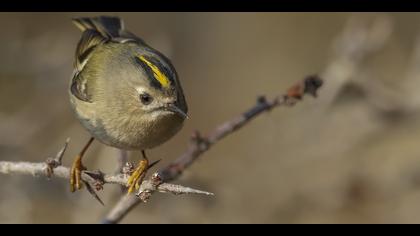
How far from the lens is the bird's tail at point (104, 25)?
13.0 feet

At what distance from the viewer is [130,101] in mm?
3215

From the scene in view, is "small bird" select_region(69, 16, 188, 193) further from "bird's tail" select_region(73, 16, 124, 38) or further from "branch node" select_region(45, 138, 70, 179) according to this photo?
"bird's tail" select_region(73, 16, 124, 38)

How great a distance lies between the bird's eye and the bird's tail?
931mm

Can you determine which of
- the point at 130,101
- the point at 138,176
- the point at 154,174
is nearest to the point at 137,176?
the point at 138,176

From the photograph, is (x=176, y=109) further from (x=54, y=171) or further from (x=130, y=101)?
(x=54, y=171)

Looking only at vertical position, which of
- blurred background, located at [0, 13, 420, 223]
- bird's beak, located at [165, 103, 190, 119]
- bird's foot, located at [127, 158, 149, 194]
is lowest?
bird's foot, located at [127, 158, 149, 194]

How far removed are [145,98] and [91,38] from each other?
945mm

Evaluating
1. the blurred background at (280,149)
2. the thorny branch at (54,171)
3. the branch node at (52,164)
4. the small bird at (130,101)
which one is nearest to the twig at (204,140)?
the small bird at (130,101)

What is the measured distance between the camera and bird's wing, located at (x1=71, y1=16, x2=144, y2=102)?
354 centimetres

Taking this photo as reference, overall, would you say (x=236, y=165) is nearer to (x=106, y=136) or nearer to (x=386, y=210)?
(x=386, y=210)

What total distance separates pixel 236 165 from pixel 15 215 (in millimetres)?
1640

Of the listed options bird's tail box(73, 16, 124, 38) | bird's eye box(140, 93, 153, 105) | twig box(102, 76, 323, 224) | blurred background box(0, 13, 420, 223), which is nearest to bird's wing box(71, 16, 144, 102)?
bird's tail box(73, 16, 124, 38)

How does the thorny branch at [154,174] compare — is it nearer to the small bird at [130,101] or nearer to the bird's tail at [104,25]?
the small bird at [130,101]
